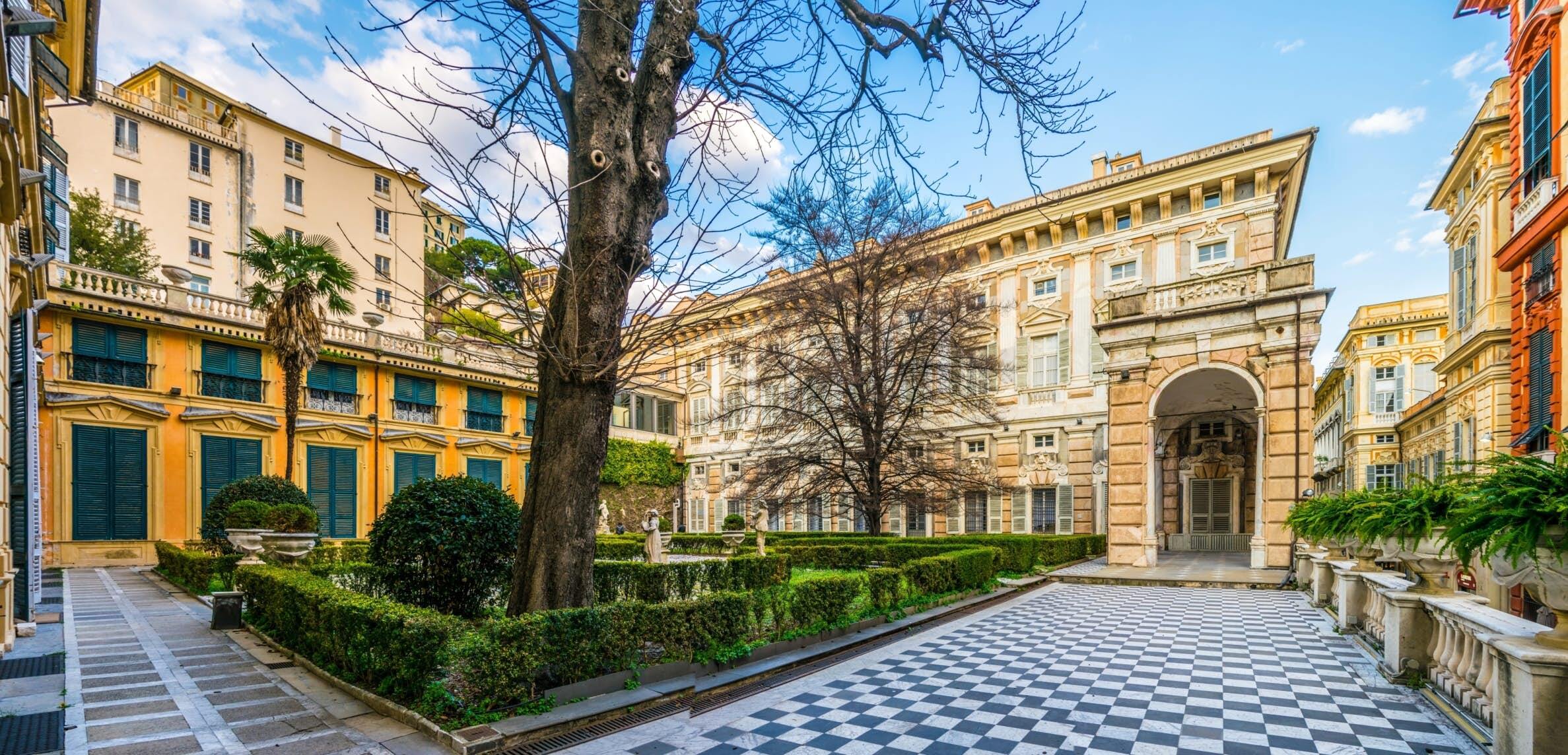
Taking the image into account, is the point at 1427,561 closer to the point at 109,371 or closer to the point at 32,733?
the point at 32,733

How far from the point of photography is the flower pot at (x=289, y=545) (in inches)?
368

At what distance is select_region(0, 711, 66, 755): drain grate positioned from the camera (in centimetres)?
412

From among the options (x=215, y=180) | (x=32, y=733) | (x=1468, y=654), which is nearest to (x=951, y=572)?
(x=1468, y=654)

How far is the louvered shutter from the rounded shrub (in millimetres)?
19105

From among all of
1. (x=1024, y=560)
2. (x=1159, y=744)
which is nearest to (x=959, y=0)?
(x=1159, y=744)

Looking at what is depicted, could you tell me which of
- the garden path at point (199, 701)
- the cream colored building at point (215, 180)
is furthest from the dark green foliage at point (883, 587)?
the cream colored building at point (215, 180)

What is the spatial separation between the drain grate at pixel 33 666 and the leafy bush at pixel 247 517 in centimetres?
512

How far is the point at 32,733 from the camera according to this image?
4379mm

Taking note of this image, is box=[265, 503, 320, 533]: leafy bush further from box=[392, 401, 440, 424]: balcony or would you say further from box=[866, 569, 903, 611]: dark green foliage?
box=[392, 401, 440, 424]: balcony

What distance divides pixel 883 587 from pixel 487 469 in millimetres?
20474

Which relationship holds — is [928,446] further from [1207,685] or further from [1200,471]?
[1207,685]

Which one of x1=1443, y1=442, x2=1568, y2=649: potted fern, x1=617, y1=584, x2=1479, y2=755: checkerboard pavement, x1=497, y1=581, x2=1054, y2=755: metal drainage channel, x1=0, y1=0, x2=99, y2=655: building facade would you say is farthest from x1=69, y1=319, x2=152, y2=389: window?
x1=1443, y1=442, x2=1568, y2=649: potted fern

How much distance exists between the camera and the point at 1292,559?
45.3 feet

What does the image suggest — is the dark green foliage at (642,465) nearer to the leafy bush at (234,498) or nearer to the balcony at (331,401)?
the balcony at (331,401)
